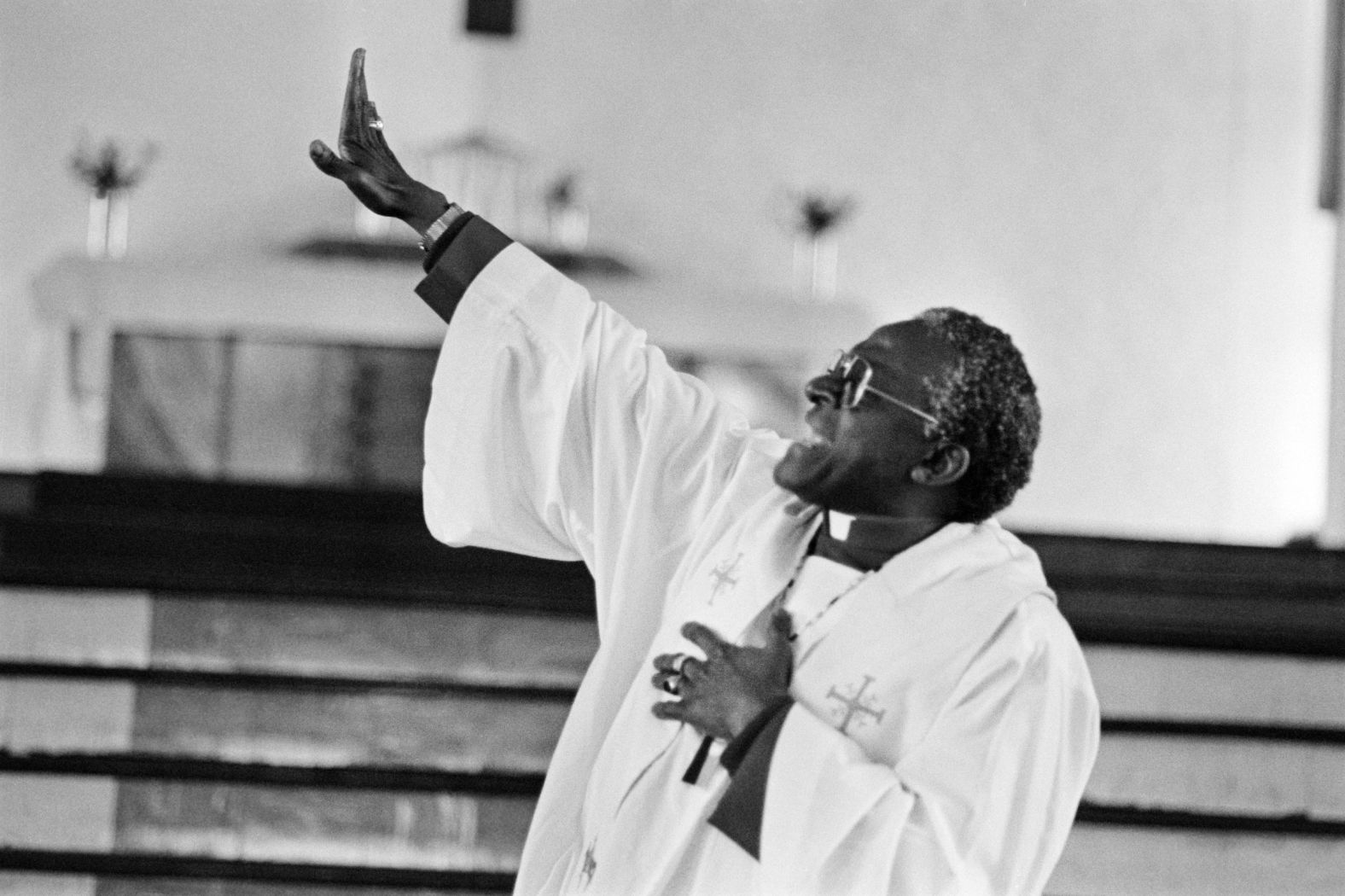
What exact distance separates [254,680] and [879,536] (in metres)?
2.10

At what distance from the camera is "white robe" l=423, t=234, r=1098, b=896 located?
2.01 meters

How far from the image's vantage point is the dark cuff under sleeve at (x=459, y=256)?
97.1 inches

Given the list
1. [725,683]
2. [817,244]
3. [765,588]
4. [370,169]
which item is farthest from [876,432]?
[817,244]

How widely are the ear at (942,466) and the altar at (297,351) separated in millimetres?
6169

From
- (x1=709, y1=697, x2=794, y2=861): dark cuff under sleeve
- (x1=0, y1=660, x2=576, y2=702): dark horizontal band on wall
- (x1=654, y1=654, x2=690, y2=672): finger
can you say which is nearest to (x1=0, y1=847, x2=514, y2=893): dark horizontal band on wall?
(x1=0, y1=660, x2=576, y2=702): dark horizontal band on wall

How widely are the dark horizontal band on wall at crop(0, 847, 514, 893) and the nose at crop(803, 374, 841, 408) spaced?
1.87 meters

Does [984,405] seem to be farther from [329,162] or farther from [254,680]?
[254,680]

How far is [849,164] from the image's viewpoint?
998cm

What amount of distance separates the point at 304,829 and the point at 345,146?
1.92 metres

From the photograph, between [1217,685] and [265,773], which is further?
[1217,685]

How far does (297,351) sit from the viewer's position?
338 inches

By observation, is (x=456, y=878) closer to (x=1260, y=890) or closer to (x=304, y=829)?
(x=304, y=829)

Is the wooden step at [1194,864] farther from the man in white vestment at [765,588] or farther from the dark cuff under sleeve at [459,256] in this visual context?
the dark cuff under sleeve at [459,256]

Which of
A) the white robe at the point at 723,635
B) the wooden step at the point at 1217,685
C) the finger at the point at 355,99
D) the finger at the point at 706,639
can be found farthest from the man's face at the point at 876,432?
the wooden step at the point at 1217,685
